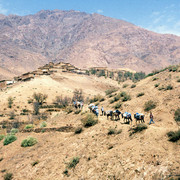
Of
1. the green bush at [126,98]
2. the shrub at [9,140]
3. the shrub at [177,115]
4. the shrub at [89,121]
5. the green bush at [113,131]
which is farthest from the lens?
the green bush at [126,98]

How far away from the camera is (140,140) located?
34.0ft

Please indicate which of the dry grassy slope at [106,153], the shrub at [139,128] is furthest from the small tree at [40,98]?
the shrub at [139,128]

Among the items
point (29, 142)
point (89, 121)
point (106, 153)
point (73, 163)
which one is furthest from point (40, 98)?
point (106, 153)

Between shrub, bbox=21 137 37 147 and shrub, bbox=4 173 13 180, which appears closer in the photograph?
shrub, bbox=4 173 13 180

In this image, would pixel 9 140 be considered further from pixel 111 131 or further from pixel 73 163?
pixel 111 131

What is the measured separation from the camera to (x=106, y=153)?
1081 centimetres

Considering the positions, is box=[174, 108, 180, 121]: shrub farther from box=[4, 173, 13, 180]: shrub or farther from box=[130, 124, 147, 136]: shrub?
box=[4, 173, 13, 180]: shrub

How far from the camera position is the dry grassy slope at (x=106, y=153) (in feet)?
27.7

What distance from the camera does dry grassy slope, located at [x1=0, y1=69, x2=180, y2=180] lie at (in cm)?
844

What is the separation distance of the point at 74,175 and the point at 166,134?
19.9 ft

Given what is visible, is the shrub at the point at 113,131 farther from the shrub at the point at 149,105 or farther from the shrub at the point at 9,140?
the shrub at the point at 9,140

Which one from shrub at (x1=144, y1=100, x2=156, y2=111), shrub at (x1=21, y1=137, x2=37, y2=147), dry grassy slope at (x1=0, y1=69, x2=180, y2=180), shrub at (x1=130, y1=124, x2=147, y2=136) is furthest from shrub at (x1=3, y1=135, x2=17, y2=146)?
shrub at (x1=144, y1=100, x2=156, y2=111)

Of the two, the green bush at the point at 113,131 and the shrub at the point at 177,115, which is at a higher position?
the shrub at the point at 177,115

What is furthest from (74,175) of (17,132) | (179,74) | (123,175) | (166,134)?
(179,74)
